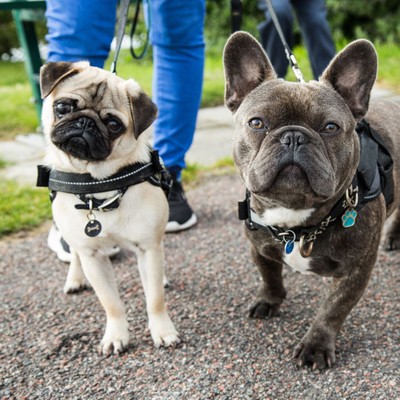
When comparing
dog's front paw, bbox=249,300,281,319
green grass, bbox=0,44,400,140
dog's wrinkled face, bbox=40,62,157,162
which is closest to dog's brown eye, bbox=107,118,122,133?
dog's wrinkled face, bbox=40,62,157,162

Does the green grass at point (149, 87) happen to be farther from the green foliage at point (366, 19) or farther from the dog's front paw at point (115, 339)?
the dog's front paw at point (115, 339)

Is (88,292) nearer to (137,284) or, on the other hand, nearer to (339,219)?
(137,284)

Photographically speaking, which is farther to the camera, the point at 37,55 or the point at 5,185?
the point at 37,55

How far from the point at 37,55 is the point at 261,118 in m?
4.42

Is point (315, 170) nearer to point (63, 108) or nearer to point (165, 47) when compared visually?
point (63, 108)

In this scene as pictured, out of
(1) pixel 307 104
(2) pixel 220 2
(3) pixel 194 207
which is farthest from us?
(2) pixel 220 2

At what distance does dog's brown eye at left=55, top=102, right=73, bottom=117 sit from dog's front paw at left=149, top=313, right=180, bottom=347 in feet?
3.60

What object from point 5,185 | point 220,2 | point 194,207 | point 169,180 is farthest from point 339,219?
point 220,2

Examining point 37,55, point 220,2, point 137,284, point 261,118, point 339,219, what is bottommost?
point 220,2

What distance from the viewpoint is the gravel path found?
8.05 ft

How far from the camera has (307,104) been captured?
239 centimetres

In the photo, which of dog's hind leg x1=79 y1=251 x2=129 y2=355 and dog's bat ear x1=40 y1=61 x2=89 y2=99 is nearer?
dog's bat ear x1=40 y1=61 x2=89 y2=99

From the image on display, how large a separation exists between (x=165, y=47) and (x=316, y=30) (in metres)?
2.18

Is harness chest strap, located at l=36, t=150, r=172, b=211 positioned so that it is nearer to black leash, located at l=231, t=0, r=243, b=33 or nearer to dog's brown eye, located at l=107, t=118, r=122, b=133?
dog's brown eye, located at l=107, t=118, r=122, b=133
